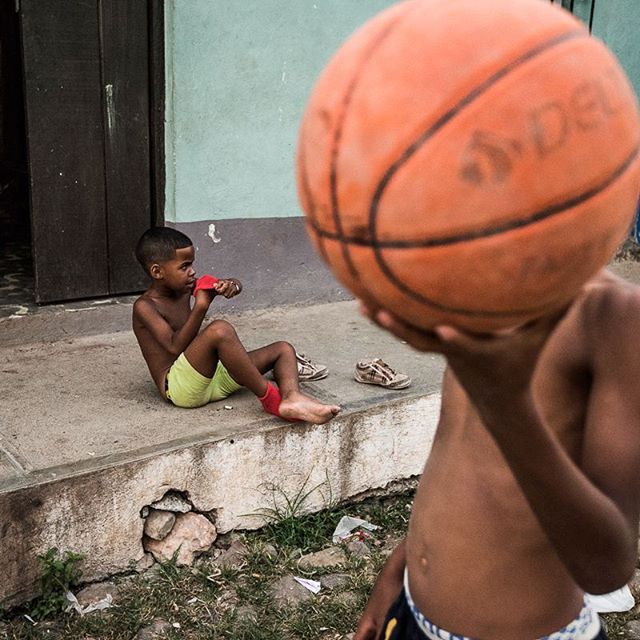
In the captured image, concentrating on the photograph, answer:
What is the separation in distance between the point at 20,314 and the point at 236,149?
60.4 inches

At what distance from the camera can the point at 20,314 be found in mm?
4469

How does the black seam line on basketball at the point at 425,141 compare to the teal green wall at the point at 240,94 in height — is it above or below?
above

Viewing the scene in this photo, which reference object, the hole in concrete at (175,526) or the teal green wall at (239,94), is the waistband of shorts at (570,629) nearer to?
the hole in concrete at (175,526)

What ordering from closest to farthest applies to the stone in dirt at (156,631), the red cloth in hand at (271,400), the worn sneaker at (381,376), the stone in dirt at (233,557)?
1. the stone in dirt at (156,631)
2. the stone in dirt at (233,557)
3. the red cloth in hand at (271,400)
4. the worn sneaker at (381,376)

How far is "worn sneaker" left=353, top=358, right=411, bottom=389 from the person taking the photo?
405 cm

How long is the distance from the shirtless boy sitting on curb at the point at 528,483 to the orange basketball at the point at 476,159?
0.23ft

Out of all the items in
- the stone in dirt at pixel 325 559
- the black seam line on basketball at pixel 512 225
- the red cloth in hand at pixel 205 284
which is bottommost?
the stone in dirt at pixel 325 559

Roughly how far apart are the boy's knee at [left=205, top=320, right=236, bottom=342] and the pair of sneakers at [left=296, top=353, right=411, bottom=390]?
0.52 meters

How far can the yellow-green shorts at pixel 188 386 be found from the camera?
12.2 ft

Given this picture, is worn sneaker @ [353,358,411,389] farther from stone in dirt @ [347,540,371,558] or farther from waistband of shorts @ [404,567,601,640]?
waistband of shorts @ [404,567,601,640]

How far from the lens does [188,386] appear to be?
3.72 meters

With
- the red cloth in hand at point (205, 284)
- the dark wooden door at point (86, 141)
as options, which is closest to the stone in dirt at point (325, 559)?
the red cloth in hand at point (205, 284)

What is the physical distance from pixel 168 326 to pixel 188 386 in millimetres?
352

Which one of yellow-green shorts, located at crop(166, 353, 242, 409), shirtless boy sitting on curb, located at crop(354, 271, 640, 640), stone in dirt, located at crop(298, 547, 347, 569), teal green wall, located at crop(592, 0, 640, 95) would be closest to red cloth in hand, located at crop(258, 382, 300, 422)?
yellow-green shorts, located at crop(166, 353, 242, 409)
